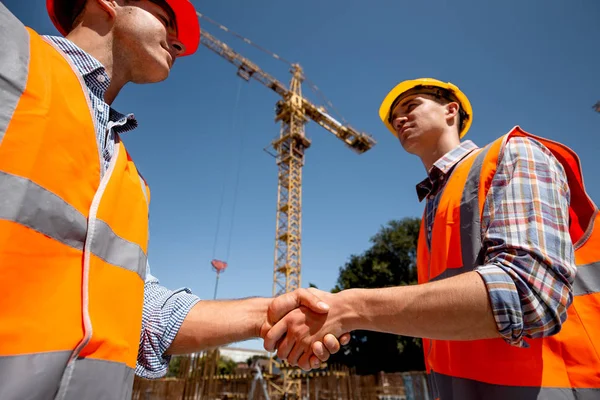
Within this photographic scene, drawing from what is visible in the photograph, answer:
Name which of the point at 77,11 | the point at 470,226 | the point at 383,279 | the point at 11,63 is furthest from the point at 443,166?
the point at 383,279

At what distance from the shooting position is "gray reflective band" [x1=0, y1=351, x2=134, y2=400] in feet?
2.36

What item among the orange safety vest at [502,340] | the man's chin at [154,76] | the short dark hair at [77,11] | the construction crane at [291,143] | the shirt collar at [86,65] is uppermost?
the construction crane at [291,143]

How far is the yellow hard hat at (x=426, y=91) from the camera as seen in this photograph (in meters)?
2.91

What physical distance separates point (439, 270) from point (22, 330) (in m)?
1.69

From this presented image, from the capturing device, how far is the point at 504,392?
133 centimetres

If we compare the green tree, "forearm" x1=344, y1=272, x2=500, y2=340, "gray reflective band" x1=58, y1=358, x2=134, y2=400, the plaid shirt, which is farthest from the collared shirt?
the green tree

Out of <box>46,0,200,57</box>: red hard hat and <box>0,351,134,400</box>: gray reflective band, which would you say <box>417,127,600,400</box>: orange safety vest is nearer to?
<box>0,351,134,400</box>: gray reflective band

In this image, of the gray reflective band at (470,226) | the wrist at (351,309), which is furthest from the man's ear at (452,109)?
the wrist at (351,309)

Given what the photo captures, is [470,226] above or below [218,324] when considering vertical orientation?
above

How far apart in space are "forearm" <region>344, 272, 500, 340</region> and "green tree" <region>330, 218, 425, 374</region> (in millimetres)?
22351

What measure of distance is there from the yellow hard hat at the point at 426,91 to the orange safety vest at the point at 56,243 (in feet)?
8.69

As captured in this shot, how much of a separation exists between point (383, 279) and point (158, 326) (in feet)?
78.7

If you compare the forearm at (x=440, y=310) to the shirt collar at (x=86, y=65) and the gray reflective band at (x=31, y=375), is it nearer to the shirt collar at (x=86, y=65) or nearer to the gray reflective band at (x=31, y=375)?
the gray reflective band at (x=31, y=375)

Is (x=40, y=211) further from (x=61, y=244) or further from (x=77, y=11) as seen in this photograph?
(x=77, y=11)
